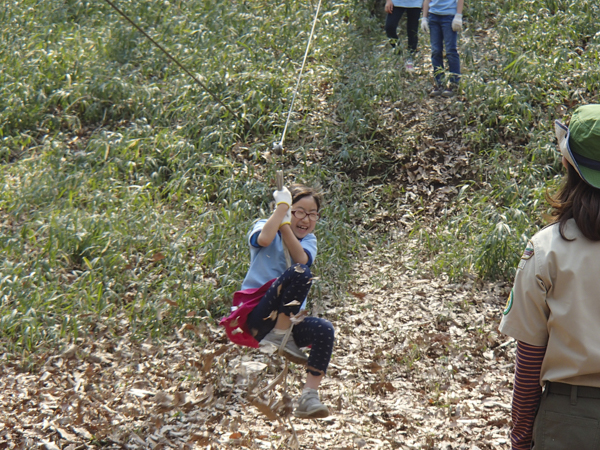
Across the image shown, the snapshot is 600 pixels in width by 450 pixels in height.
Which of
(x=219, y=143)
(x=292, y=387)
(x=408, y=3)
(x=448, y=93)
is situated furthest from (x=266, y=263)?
(x=408, y=3)

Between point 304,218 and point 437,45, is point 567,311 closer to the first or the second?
point 304,218

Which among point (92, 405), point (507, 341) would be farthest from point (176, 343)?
point (507, 341)

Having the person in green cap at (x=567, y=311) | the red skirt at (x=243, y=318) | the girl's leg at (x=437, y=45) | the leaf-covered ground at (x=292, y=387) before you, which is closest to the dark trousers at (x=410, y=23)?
the girl's leg at (x=437, y=45)

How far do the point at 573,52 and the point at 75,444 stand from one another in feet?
23.5

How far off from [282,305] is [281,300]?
0.03m

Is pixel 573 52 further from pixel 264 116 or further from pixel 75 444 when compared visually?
pixel 75 444

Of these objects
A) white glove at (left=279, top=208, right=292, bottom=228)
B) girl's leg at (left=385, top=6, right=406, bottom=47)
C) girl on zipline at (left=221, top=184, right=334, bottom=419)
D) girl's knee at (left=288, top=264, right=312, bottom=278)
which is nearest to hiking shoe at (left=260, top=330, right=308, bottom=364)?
girl on zipline at (left=221, top=184, right=334, bottom=419)

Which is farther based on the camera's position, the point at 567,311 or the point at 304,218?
the point at 304,218

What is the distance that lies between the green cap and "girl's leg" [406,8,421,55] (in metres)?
6.54

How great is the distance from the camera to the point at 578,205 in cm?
175

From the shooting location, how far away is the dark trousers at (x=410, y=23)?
789 cm

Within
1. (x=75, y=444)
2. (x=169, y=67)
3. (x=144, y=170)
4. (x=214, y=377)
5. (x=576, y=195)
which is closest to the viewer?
(x=576, y=195)

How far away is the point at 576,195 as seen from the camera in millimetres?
1779

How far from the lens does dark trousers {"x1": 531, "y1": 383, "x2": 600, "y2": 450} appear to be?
66.8 inches
